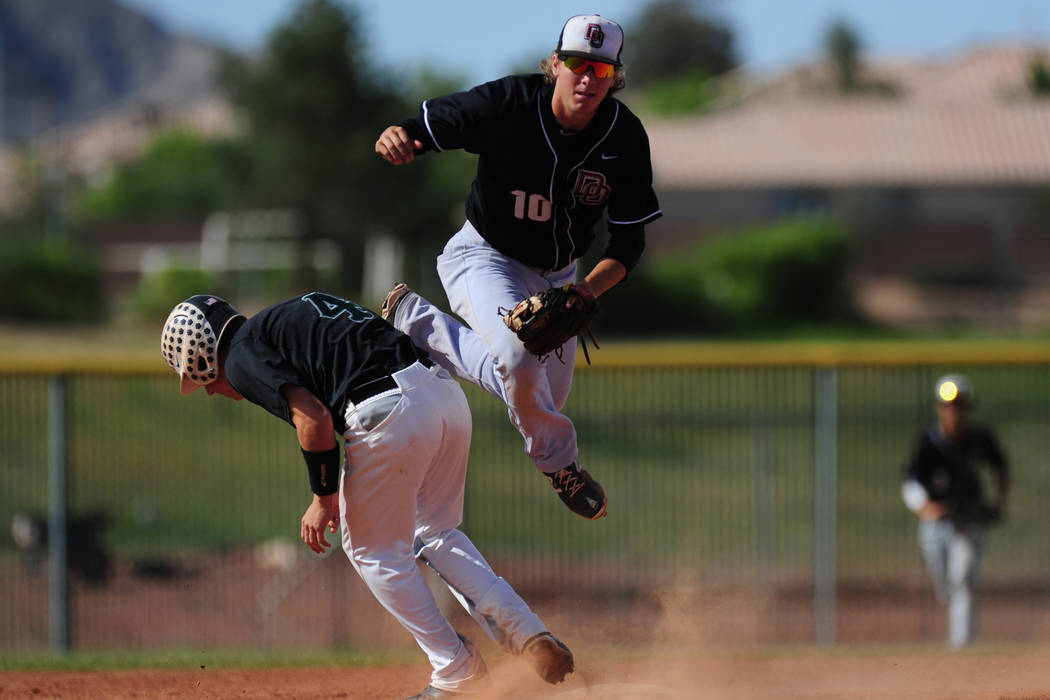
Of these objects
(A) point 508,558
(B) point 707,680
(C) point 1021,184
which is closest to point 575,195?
(B) point 707,680

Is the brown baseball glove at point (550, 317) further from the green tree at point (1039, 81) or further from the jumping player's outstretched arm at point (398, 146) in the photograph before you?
the green tree at point (1039, 81)

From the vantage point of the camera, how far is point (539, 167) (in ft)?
19.5

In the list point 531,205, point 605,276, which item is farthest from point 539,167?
point 605,276

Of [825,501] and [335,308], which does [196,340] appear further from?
[825,501]

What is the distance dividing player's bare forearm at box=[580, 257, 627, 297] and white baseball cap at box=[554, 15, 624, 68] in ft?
3.14

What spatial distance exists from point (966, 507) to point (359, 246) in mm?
24089

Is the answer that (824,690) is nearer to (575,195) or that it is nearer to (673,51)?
(575,195)

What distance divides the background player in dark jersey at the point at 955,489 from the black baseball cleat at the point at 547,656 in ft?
20.7

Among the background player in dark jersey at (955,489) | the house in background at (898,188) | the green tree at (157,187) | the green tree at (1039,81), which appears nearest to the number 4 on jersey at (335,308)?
the background player in dark jersey at (955,489)

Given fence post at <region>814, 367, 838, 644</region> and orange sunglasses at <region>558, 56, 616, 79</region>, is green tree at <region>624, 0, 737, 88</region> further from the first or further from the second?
orange sunglasses at <region>558, 56, 616, 79</region>

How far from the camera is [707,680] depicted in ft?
24.1

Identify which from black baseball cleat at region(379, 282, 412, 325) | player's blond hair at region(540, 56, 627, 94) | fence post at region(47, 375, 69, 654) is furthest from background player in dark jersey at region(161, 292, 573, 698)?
fence post at region(47, 375, 69, 654)

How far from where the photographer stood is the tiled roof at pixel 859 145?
43969mm

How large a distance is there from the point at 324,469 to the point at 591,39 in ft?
6.90
